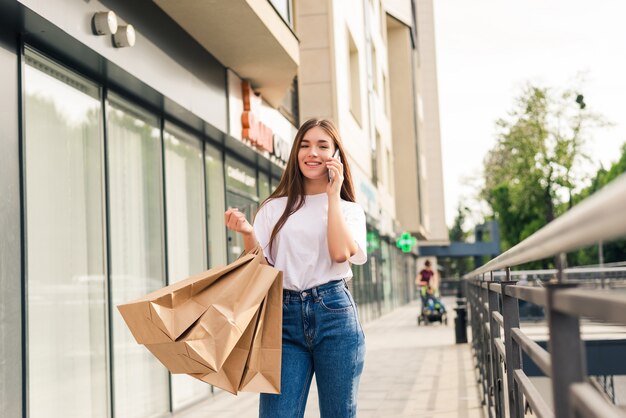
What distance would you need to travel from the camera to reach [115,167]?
725 cm

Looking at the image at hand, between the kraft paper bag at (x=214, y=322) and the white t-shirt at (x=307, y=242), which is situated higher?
the white t-shirt at (x=307, y=242)

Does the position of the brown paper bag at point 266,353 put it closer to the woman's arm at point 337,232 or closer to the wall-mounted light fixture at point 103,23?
the woman's arm at point 337,232

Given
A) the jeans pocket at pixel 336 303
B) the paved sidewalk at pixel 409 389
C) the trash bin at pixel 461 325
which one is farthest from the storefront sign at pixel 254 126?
the jeans pocket at pixel 336 303

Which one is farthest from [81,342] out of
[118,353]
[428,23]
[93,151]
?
[428,23]

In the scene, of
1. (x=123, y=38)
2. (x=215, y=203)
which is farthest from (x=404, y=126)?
(x=123, y=38)

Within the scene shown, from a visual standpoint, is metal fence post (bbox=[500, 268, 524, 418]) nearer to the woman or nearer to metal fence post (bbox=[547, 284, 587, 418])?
the woman

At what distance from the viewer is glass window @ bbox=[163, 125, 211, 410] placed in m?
8.70

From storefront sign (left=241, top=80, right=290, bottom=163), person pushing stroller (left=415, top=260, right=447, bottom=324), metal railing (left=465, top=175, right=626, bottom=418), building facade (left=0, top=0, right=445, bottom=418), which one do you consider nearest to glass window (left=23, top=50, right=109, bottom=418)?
building facade (left=0, top=0, right=445, bottom=418)

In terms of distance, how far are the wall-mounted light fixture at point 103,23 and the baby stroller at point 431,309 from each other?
16760 millimetres

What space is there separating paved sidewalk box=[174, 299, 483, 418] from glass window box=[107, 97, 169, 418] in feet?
2.33

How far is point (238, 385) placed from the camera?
2.89m

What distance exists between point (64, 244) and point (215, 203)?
13.9ft

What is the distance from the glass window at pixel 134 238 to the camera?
7152 mm

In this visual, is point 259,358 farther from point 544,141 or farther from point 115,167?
point 544,141
